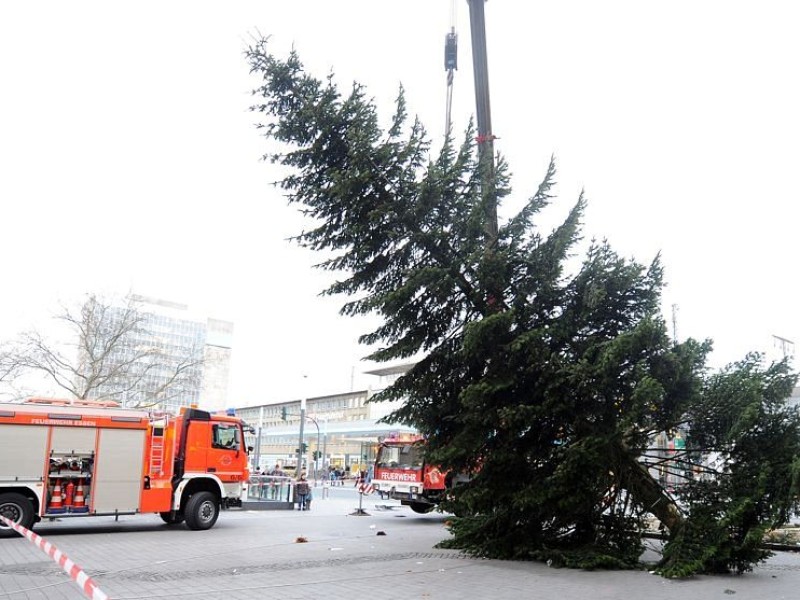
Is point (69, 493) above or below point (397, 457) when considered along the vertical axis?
below

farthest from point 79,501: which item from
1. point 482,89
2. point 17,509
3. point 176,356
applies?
point 176,356

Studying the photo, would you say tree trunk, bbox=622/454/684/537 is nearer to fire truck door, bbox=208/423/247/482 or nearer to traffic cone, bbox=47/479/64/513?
fire truck door, bbox=208/423/247/482

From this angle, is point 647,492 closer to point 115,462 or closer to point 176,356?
point 115,462

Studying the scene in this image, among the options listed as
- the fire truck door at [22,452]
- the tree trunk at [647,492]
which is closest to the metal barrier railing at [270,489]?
the fire truck door at [22,452]

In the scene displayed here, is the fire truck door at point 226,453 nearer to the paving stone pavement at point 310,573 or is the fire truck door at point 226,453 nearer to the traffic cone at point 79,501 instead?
the paving stone pavement at point 310,573

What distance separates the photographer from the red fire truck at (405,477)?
73.9 ft

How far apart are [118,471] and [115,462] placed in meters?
0.22

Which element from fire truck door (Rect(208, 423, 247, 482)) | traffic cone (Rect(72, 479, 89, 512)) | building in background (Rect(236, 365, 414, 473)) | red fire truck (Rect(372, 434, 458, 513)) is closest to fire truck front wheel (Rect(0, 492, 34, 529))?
traffic cone (Rect(72, 479, 89, 512))

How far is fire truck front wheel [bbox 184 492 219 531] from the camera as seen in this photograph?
1709 cm

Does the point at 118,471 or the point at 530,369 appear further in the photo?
the point at 118,471

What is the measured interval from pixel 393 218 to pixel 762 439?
7646mm

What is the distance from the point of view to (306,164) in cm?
1402

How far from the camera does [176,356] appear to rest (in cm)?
5294

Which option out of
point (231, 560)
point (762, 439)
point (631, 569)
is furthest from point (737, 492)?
point (231, 560)
